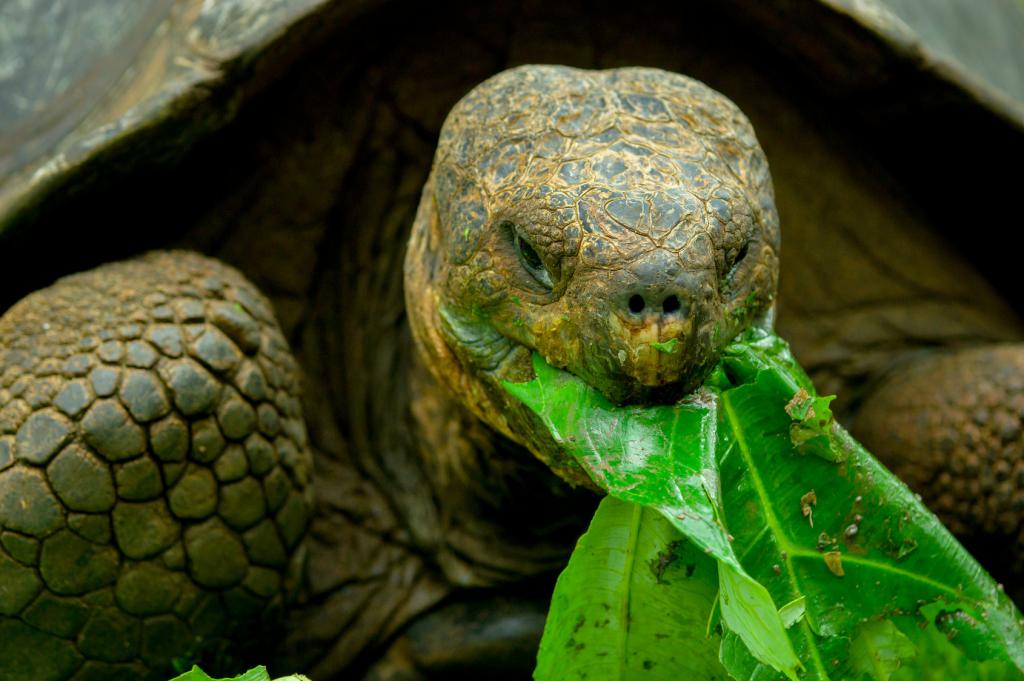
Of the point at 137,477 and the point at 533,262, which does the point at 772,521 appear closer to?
the point at 533,262

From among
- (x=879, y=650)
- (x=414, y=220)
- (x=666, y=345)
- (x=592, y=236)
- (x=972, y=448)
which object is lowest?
(x=972, y=448)

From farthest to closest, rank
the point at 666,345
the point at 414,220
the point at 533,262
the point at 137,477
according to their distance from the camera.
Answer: the point at 414,220 → the point at 137,477 → the point at 533,262 → the point at 666,345

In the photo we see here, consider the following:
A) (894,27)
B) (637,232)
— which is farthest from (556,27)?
(637,232)

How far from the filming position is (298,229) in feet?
10.1

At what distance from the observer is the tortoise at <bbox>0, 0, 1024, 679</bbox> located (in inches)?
103

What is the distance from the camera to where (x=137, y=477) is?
228cm

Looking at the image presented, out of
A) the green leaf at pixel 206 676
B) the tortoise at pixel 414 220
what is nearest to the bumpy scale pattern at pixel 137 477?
the tortoise at pixel 414 220

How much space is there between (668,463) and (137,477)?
41.7 inches

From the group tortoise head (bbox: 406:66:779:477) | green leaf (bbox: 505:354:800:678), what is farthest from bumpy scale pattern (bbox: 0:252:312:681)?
green leaf (bbox: 505:354:800:678)

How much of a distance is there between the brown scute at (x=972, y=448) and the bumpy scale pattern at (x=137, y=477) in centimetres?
149

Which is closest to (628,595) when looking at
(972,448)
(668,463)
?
(668,463)

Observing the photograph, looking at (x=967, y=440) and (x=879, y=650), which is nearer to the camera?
(x=879, y=650)

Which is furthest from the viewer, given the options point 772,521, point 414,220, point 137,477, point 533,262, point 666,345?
point 414,220

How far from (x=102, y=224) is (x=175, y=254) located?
0.19 m
